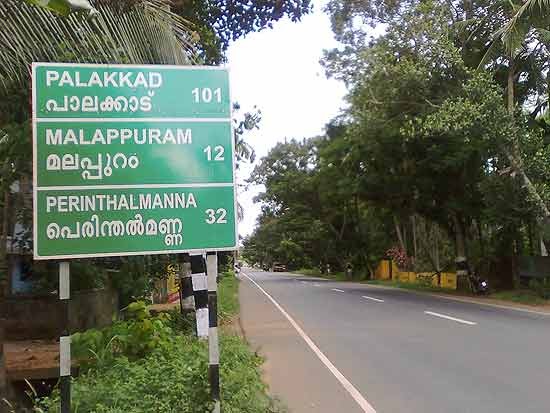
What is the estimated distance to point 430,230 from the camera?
4106 centimetres

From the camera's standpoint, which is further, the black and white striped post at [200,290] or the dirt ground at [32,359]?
the dirt ground at [32,359]

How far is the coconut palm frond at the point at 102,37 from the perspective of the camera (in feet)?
20.5

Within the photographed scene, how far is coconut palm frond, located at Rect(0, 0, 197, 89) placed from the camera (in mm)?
6236

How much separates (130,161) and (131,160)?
0.01 meters

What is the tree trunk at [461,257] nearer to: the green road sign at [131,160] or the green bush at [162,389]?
the green bush at [162,389]

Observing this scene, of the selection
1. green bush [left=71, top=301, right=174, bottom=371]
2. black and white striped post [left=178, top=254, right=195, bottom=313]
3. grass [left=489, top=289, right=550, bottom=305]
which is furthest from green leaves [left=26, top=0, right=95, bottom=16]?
grass [left=489, top=289, right=550, bottom=305]

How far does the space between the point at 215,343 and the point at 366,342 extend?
25.4 feet

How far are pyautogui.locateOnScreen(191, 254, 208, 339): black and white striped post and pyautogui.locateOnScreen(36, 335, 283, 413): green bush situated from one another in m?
1.83

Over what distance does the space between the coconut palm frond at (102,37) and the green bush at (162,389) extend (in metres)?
3.08

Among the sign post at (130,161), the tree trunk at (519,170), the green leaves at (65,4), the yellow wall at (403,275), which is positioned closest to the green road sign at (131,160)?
the sign post at (130,161)

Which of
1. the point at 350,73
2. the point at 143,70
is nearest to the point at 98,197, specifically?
the point at 143,70

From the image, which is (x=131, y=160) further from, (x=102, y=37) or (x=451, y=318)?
(x=451, y=318)

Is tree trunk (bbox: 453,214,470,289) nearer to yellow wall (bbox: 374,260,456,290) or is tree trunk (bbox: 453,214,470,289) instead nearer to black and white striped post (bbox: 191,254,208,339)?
yellow wall (bbox: 374,260,456,290)

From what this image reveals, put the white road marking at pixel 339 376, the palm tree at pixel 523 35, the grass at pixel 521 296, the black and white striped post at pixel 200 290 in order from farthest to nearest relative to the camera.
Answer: the grass at pixel 521 296, the palm tree at pixel 523 35, the black and white striped post at pixel 200 290, the white road marking at pixel 339 376
